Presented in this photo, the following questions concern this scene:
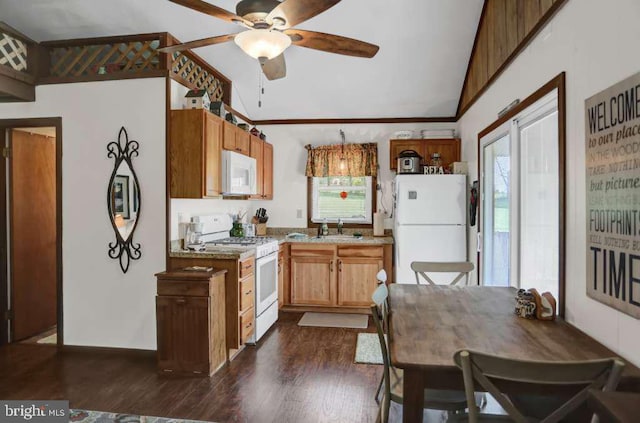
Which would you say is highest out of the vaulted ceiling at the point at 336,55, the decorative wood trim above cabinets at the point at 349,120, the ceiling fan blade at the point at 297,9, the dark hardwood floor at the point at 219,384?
the vaulted ceiling at the point at 336,55

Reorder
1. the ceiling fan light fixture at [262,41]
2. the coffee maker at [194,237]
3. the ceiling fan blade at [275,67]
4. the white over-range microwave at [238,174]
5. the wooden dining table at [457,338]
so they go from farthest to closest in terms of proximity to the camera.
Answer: the white over-range microwave at [238,174]
the coffee maker at [194,237]
the ceiling fan blade at [275,67]
the ceiling fan light fixture at [262,41]
the wooden dining table at [457,338]

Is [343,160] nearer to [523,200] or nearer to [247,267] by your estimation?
[247,267]

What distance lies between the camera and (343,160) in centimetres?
528

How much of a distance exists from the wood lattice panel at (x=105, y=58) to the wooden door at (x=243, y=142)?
946 mm

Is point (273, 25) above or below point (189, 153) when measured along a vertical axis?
above

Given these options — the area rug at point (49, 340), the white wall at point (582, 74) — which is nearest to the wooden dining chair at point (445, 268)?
the white wall at point (582, 74)

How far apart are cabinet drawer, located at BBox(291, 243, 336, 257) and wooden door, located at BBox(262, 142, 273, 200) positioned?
776 mm

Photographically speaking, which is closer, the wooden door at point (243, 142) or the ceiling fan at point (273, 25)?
the ceiling fan at point (273, 25)

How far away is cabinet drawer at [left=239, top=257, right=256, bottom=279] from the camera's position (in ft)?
11.3

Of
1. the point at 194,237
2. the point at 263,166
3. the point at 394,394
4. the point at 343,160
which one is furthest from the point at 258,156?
the point at 394,394

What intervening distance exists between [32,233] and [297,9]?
350 cm

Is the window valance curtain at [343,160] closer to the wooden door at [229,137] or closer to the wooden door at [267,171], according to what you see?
the wooden door at [267,171]

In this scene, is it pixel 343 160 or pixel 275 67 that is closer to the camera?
pixel 275 67

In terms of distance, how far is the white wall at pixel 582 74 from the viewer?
5.01ft
